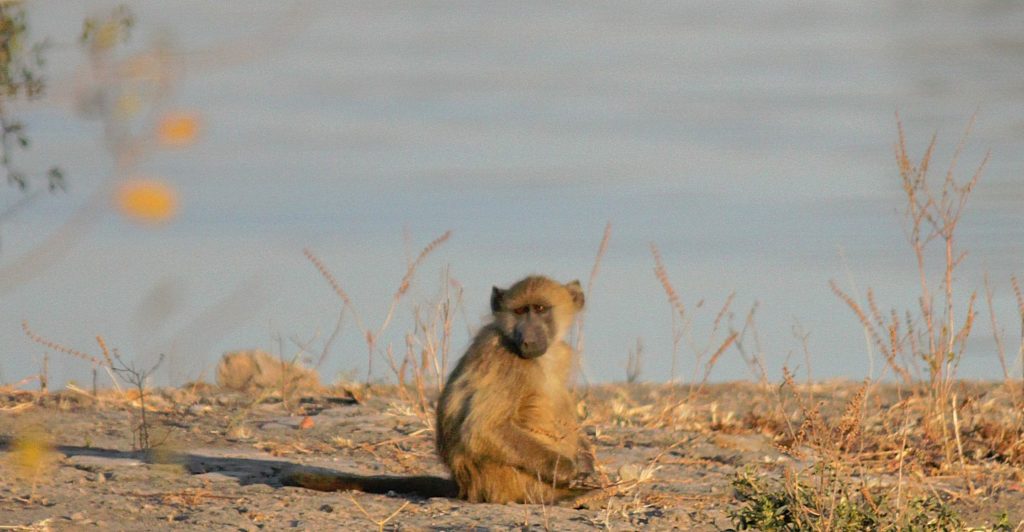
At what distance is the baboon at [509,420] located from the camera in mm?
6406

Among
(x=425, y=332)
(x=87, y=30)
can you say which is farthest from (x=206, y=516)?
(x=425, y=332)

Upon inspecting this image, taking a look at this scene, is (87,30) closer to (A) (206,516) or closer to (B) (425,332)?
(A) (206,516)

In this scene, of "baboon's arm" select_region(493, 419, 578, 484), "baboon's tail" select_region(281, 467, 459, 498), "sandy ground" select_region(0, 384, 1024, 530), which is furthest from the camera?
"baboon's tail" select_region(281, 467, 459, 498)

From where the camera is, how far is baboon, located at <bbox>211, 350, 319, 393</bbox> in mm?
9977

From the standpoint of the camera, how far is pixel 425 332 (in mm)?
8664

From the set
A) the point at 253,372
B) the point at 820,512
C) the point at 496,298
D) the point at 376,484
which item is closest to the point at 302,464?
the point at 376,484

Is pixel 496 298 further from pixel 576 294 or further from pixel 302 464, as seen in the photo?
pixel 302 464

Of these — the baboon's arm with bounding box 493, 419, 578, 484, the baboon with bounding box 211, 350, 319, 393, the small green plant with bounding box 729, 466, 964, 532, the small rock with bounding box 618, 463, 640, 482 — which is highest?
the baboon with bounding box 211, 350, 319, 393

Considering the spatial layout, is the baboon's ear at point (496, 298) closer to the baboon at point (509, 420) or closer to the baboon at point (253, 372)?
the baboon at point (509, 420)

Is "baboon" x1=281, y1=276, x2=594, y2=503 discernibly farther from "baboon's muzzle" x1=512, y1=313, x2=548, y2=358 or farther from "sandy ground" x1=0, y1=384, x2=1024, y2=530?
"sandy ground" x1=0, y1=384, x2=1024, y2=530

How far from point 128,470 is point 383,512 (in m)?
1.67

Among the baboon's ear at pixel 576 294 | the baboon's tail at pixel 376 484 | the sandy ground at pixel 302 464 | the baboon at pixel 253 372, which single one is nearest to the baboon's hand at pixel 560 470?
the sandy ground at pixel 302 464

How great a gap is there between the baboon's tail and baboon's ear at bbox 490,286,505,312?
0.85 metres

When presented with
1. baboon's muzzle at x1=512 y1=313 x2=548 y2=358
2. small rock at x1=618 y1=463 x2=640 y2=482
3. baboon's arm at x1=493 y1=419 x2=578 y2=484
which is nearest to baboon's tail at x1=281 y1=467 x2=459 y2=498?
baboon's arm at x1=493 y1=419 x2=578 y2=484
